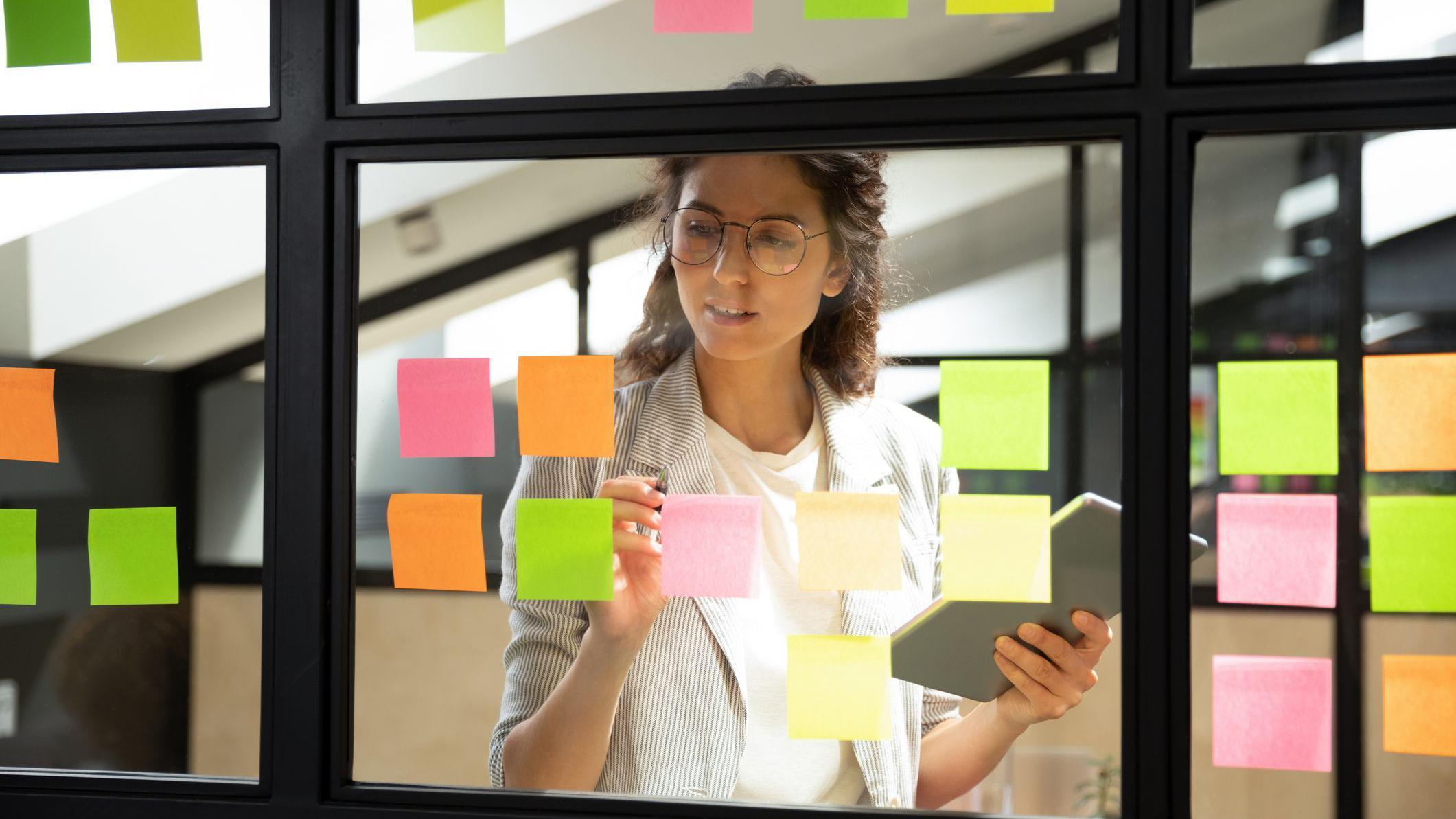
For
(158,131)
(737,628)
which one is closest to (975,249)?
(737,628)

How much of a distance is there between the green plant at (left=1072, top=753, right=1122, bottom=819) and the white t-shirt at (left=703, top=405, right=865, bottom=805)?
27cm

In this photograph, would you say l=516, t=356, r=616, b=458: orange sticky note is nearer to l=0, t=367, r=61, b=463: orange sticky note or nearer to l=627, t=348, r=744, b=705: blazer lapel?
l=627, t=348, r=744, b=705: blazer lapel

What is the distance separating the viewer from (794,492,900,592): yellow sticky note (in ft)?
4.42

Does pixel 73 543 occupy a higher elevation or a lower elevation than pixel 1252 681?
higher

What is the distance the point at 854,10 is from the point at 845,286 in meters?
0.35

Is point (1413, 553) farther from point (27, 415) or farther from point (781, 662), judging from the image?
point (27, 415)

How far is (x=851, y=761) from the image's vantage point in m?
1.37

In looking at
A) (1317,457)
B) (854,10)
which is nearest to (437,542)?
(854,10)

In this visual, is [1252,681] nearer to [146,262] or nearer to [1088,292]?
[1088,292]

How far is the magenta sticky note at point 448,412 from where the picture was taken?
1.41m

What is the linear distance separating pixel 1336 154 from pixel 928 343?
0.53m

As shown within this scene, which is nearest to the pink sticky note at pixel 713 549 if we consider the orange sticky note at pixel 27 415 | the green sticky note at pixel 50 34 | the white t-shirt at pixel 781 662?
the white t-shirt at pixel 781 662

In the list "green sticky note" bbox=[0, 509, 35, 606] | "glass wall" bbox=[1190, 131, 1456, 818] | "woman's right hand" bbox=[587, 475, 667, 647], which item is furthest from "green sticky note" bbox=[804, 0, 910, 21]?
"green sticky note" bbox=[0, 509, 35, 606]

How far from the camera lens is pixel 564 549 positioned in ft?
4.58
